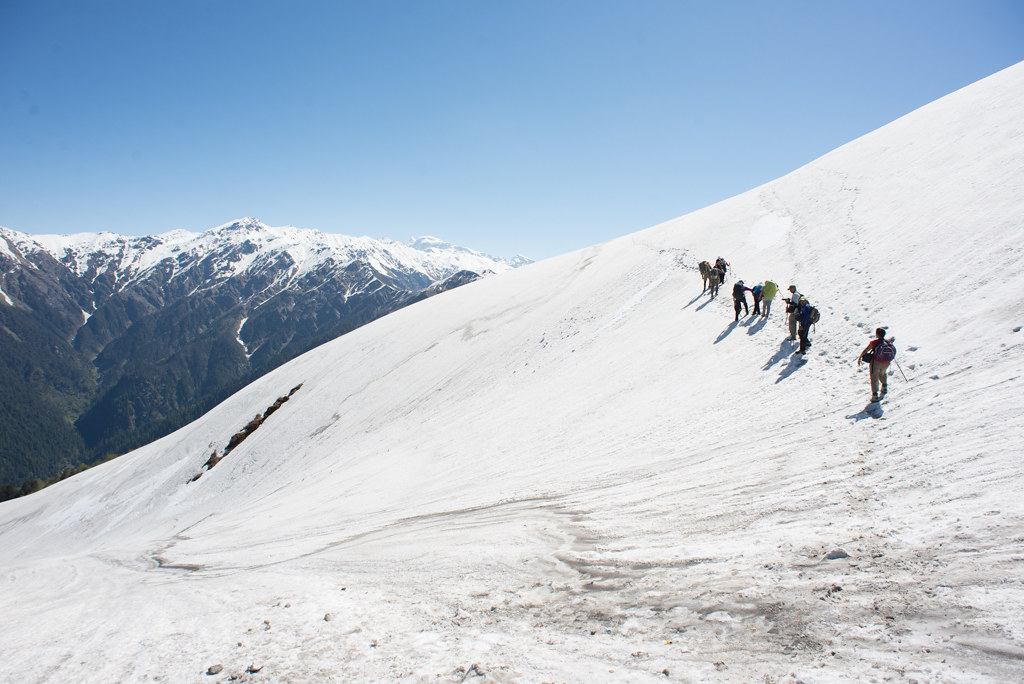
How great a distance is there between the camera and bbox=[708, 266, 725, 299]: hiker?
977 inches

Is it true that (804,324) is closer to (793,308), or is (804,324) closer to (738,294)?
(793,308)

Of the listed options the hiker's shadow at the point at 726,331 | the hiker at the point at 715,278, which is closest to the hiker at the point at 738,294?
the hiker's shadow at the point at 726,331

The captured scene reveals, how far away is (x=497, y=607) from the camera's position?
735cm

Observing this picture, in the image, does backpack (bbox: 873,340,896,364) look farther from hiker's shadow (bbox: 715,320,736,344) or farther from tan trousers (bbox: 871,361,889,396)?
hiker's shadow (bbox: 715,320,736,344)

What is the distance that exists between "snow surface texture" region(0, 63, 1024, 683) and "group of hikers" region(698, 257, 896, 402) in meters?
0.58

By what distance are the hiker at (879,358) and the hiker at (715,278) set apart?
1431 cm

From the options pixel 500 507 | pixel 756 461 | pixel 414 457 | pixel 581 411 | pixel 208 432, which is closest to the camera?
pixel 756 461

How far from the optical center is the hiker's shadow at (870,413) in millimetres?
10430

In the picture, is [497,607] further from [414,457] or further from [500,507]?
[414,457]

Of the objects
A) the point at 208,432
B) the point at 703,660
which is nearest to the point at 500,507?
the point at 703,660

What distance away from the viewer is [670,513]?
30.8 feet

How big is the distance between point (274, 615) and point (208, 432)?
137 ft

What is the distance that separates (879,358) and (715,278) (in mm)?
14892

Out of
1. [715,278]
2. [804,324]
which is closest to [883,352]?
[804,324]
